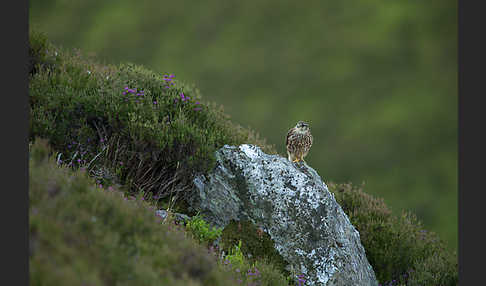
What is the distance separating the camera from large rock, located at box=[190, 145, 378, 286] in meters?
5.64

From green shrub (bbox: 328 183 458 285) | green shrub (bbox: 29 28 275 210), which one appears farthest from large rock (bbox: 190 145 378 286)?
green shrub (bbox: 328 183 458 285)

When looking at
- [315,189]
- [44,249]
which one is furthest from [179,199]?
[44,249]

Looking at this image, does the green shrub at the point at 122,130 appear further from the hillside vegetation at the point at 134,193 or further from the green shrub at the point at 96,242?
the green shrub at the point at 96,242

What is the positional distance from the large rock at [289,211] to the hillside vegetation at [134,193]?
0.26 meters

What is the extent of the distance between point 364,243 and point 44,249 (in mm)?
5783

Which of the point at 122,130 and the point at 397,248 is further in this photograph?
the point at 397,248

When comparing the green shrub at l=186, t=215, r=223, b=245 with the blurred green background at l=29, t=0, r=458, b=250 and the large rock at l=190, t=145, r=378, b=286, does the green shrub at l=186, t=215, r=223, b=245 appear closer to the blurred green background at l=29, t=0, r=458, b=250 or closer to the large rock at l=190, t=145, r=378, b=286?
the large rock at l=190, t=145, r=378, b=286

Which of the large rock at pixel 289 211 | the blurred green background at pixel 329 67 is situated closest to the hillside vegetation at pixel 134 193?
the large rock at pixel 289 211

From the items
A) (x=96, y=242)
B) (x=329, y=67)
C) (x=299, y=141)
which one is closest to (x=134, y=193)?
(x=96, y=242)

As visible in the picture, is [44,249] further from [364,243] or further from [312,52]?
[312,52]

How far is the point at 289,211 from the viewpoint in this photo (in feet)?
19.1

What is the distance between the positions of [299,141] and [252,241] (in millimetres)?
1796

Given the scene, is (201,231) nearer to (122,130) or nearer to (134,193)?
(134,193)

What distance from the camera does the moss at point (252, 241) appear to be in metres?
5.62
